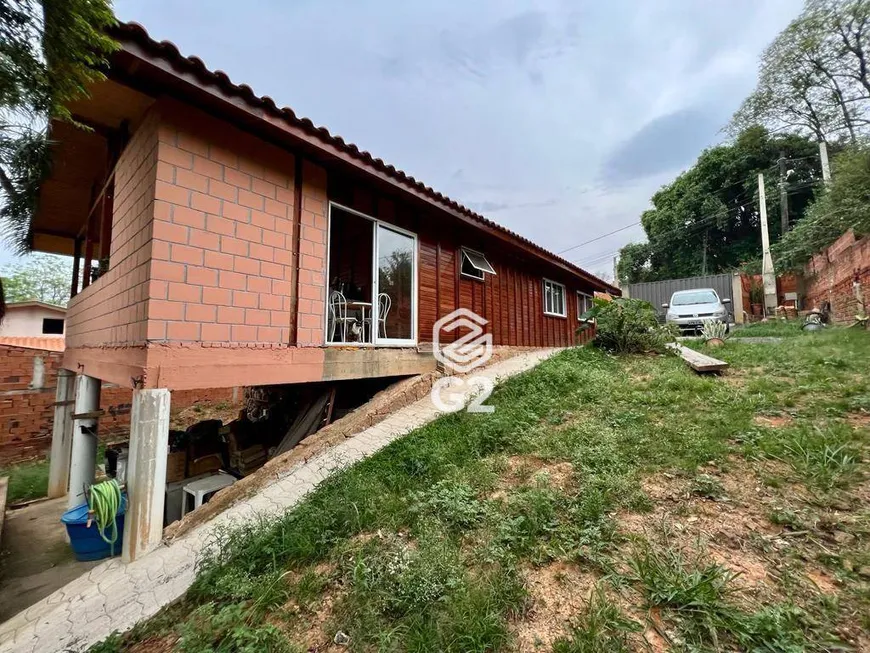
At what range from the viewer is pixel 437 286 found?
20.7 feet

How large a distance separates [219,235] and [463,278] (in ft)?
14.1

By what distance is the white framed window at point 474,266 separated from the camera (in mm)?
6984

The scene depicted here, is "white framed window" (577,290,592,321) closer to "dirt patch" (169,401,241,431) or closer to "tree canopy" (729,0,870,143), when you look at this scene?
"dirt patch" (169,401,241,431)

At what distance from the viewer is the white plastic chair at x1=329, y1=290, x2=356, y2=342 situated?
5193mm

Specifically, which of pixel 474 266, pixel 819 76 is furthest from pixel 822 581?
pixel 819 76

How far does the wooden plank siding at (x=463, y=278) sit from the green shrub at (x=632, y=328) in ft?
6.15

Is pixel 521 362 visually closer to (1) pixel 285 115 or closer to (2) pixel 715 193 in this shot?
(1) pixel 285 115

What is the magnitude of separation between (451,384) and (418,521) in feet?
11.0

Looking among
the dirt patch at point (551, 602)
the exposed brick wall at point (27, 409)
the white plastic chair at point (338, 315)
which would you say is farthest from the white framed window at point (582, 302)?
the exposed brick wall at point (27, 409)

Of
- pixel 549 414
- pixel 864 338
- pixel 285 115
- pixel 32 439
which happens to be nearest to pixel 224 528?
pixel 549 414

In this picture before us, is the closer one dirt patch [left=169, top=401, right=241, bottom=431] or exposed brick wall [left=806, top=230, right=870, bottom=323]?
exposed brick wall [left=806, top=230, right=870, bottom=323]

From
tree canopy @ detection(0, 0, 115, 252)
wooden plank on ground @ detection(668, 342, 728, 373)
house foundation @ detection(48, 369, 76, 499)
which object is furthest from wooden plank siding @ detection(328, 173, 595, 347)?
house foundation @ detection(48, 369, 76, 499)

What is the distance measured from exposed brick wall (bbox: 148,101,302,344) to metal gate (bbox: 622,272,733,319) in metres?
16.6

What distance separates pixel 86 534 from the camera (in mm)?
3562
